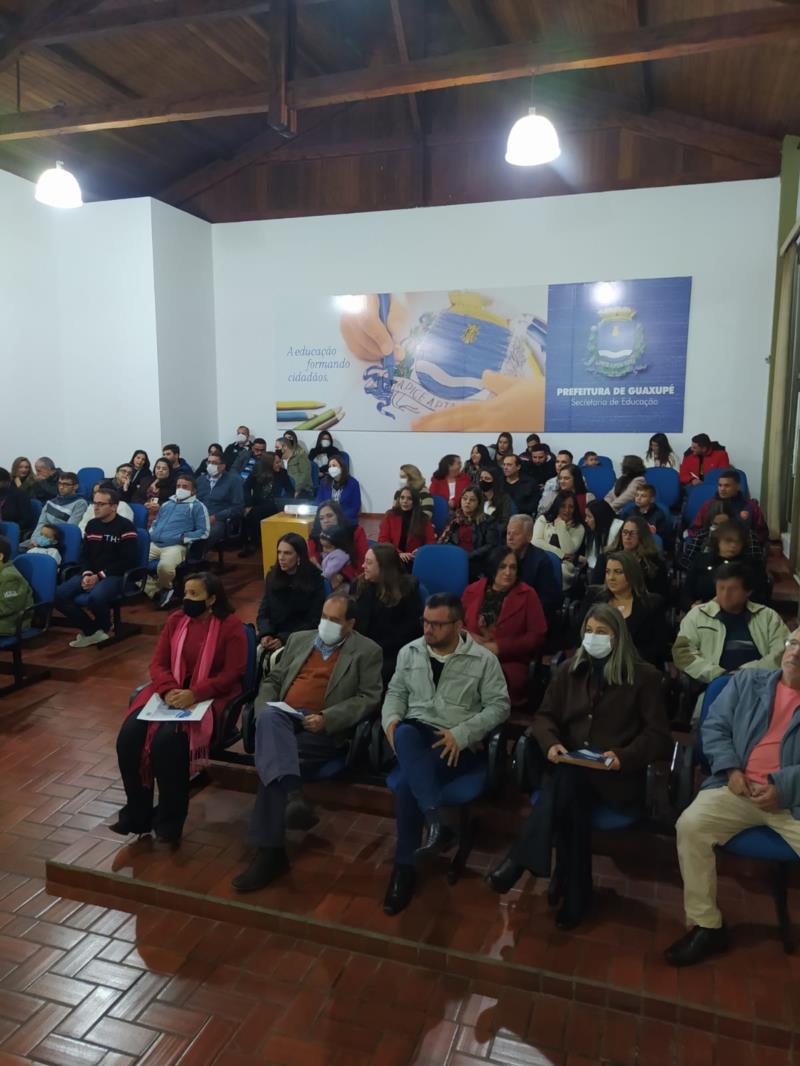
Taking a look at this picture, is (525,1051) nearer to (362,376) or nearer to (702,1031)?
(702,1031)

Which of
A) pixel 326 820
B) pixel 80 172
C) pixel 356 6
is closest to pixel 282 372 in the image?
pixel 80 172

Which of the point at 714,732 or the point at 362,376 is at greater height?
the point at 362,376

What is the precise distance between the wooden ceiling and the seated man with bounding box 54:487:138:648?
11.7ft

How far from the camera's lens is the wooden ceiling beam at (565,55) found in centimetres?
533

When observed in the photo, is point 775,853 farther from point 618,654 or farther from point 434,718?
point 434,718

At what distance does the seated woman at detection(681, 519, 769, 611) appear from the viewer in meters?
4.15

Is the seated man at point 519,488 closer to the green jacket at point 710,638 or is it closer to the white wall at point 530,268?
the white wall at point 530,268

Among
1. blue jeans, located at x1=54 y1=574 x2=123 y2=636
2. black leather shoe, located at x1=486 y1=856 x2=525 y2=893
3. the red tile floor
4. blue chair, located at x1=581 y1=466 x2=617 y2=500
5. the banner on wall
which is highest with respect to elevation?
the banner on wall

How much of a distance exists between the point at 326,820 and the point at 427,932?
838mm

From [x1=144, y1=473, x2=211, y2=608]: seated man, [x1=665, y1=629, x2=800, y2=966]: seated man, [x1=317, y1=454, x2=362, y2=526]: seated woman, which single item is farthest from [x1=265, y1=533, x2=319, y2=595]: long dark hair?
[x1=317, y1=454, x2=362, y2=526]: seated woman

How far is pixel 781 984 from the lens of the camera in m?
2.45

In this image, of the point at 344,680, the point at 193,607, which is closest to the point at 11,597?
the point at 193,607

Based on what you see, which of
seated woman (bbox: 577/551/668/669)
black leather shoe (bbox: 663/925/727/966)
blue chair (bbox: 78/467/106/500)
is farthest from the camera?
blue chair (bbox: 78/467/106/500)

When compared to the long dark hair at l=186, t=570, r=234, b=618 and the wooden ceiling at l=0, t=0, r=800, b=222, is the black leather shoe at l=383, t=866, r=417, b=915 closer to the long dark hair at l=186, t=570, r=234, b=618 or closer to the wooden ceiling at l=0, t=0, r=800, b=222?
the long dark hair at l=186, t=570, r=234, b=618
